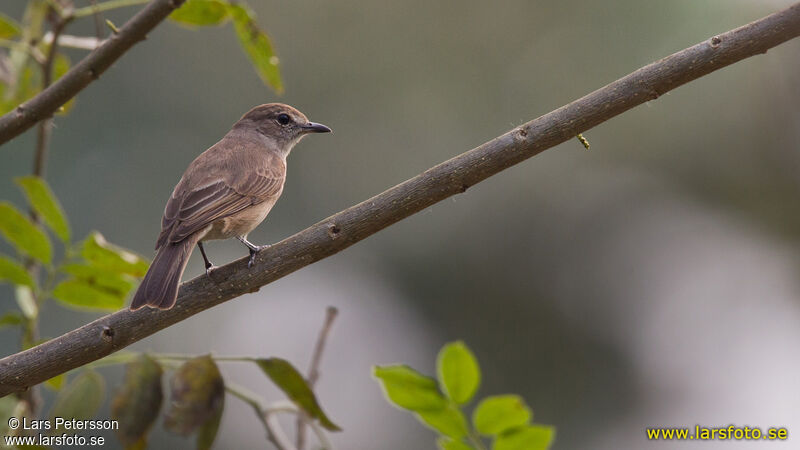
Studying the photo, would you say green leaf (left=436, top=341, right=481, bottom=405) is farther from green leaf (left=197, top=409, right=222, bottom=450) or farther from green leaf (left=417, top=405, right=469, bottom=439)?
green leaf (left=197, top=409, right=222, bottom=450)

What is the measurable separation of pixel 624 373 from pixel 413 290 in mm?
2627

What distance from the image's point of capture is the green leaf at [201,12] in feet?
10.8

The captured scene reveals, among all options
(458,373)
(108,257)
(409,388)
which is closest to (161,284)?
(108,257)

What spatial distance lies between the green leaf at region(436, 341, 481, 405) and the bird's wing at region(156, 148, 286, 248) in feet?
5.09

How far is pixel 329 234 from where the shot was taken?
273cm

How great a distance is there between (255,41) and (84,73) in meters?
0.66

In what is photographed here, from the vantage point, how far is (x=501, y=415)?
271cm

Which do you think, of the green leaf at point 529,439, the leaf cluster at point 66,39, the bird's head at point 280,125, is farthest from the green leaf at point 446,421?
the bird's head at point 280,125

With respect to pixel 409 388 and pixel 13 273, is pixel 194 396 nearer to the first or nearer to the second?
pixel 409 388

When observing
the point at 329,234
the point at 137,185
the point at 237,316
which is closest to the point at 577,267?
the point at 237,316

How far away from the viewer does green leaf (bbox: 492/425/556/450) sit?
104 inches

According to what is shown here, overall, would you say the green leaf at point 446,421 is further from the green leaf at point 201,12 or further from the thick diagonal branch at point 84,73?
the green leaf at point 201,12

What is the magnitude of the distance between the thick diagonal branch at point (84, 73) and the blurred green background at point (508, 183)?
5912 millimetres

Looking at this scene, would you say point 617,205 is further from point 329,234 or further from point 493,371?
point 329,234
